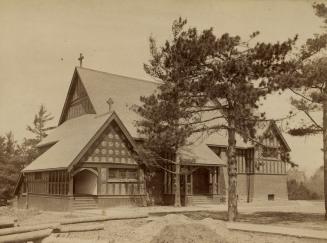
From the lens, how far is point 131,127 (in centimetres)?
3500

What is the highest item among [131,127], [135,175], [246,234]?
[131,127]

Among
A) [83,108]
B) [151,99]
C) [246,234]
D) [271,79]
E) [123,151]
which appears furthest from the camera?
[83,108]

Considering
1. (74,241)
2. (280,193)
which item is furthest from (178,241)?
(280,193)

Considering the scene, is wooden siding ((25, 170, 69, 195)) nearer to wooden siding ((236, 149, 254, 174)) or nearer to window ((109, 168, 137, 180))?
window ((109, 168, 137, 180))

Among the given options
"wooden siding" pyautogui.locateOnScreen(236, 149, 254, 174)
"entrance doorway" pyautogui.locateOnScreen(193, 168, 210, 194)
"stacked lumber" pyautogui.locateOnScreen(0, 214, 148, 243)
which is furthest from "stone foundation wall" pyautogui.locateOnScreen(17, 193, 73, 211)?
"wooden siding" pyautogui.locateOnScreen(236, 149, 254, 174)

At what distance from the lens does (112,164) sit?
102 feet

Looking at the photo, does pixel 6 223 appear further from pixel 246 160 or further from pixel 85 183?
pixel 246 160

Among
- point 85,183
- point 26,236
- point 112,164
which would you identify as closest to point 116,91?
point 85,183

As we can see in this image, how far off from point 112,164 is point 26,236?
17.4 meters

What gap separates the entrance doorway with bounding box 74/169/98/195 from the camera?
3381 centimetres

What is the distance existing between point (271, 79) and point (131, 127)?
50.9ft

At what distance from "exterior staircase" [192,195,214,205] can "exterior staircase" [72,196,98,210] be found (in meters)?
8.36

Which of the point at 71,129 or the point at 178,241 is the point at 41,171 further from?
the point at 178,241

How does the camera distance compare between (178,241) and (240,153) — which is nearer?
(178,241)
